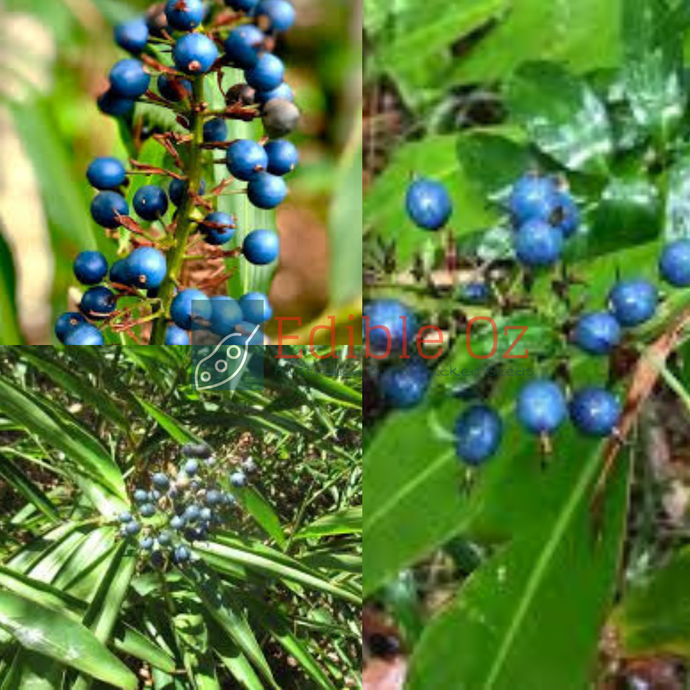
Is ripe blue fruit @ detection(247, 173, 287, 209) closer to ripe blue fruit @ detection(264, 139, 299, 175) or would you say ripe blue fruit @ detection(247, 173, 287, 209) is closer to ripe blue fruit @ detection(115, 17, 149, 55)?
ripe blue fruit @ detection(264, 139, 299, 175)

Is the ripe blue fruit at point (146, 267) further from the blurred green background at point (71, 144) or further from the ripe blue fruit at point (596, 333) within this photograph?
the ripe blue fruit at point (596, 333)

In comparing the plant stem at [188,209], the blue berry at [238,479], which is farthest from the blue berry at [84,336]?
the blue berry at [238,479]

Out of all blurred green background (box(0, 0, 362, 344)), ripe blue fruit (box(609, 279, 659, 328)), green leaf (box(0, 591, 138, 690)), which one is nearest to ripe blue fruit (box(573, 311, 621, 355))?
ripe blue fruit (box(609, 279, 659, 328))

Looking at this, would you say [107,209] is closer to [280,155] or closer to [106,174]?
[106,174]

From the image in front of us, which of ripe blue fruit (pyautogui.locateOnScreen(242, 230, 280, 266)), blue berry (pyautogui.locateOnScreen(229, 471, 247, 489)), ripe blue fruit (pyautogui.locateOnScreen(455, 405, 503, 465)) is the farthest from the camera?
blue berry (pyautogui.locateOnScreen(229, 471, 247, 489))

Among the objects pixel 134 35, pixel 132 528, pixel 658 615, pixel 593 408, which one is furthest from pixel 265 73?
pixel 658 615
